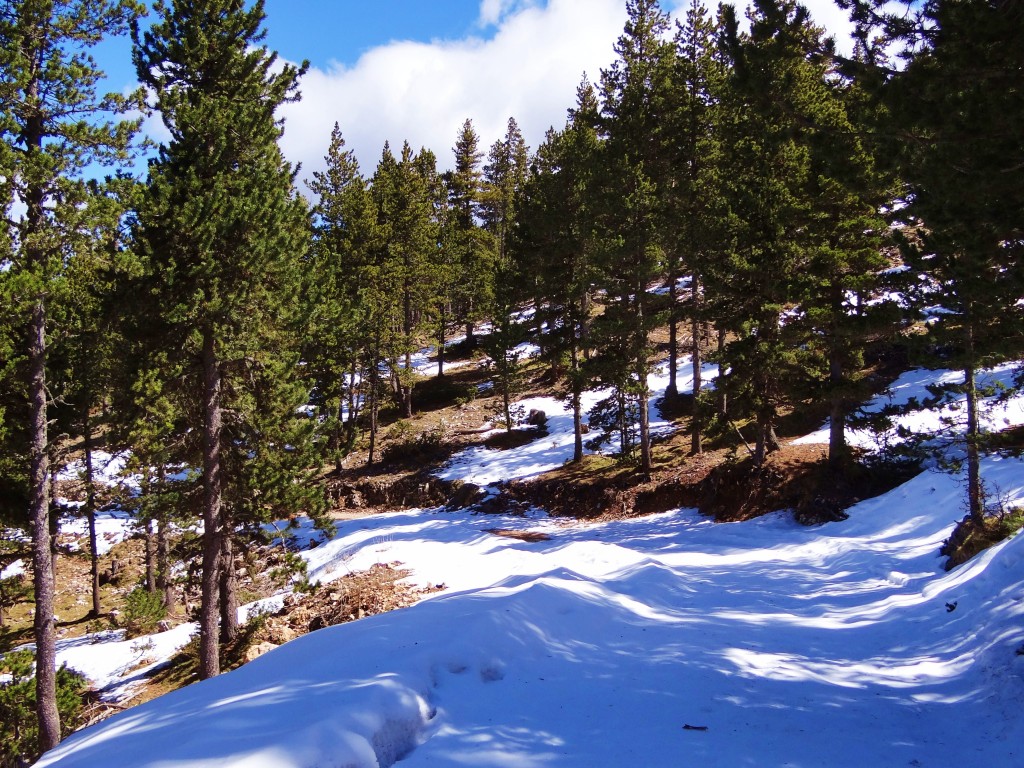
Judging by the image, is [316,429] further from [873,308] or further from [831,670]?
[873,308]

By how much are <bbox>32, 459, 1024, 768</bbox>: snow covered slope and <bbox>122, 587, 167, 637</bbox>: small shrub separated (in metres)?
12.6

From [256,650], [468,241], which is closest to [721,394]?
[256,650]

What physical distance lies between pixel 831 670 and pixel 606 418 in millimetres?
17917

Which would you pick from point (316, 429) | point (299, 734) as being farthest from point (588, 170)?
point (299, 734)

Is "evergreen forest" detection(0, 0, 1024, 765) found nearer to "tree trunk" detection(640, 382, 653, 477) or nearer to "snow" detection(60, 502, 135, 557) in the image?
"tree trunk" detection(640, 382, 653, 477)

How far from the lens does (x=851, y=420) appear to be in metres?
17.4

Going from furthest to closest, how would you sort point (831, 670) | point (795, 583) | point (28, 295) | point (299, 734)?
point (795, 583) → point (28, 295) → point (831, 670) → point (299, 734)

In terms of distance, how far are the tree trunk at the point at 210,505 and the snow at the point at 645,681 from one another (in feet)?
18.3

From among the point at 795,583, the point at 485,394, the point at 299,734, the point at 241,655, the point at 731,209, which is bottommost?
the point at 241,655

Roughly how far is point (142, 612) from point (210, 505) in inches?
310

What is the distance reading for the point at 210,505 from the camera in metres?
13.0

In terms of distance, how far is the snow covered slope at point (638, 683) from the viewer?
5.23 metres

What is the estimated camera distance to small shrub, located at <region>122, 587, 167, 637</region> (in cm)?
1783

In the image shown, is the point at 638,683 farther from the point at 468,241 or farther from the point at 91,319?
the point at 468,241
